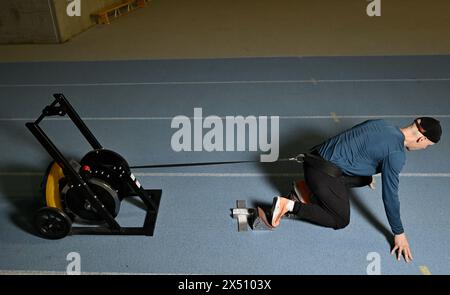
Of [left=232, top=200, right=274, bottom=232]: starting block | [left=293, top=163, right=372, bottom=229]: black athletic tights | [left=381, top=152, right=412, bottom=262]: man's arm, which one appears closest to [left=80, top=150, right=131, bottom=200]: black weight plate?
[left=232, top=200, right=274, bottom=232]: starting block

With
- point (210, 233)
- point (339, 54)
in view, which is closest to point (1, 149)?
point (210, 233)

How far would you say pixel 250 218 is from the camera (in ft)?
13.4

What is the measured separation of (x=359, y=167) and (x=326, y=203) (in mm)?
451

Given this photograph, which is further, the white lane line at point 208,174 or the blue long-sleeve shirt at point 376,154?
the white lane line at point 208,174

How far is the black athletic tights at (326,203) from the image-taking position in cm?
365

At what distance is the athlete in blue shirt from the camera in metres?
3.33

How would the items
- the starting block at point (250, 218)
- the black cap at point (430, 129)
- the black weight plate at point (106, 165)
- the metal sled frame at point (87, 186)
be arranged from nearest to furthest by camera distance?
1. the black cap at point (430, 129)
2. the metal sled frame at point (87, 186)
3. the black weight plate at point (106, 165)
4. the starting block at point (250, 218)

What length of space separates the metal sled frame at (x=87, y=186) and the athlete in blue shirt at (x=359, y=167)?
1.30m

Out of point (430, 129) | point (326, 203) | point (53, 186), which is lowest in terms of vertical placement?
point (326, 203)

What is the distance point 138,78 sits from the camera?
7469 millimetres

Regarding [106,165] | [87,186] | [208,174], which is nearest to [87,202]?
[87,186]

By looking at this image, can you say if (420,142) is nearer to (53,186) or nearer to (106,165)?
(106,165)

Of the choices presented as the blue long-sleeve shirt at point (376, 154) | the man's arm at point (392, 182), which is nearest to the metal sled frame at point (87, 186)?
the blue long-sleeve shirt at point (376, 154)

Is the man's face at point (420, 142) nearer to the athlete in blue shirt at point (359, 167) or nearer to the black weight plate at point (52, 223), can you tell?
the athlete in blue shirt at point (359, 167)
